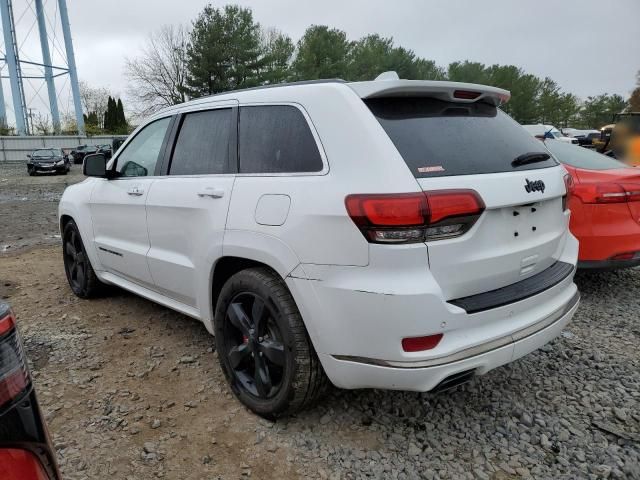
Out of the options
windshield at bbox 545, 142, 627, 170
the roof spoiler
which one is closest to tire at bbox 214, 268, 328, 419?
the roof spoiler

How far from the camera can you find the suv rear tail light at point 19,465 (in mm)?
1031

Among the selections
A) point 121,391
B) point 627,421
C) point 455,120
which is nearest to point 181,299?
point 121,391

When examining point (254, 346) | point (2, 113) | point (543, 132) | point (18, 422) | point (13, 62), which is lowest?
point (254, 346)

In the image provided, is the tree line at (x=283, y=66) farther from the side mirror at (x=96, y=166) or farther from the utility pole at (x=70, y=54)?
the side mirror at (x=96, y=166)

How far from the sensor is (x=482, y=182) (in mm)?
2129

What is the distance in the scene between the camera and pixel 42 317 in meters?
4.26

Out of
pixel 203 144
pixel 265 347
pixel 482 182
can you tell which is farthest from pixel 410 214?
pixel 203 144

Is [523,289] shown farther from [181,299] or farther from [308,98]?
[181,299]

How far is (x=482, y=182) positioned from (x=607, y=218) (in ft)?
8.16

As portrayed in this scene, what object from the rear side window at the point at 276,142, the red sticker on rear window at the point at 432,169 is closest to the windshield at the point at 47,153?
the rear side window at the point at 276,142

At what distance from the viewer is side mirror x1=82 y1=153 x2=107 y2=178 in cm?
381

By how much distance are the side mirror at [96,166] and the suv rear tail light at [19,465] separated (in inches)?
123

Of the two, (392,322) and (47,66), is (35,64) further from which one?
(392,322)

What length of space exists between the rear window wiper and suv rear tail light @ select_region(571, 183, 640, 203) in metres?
1.60
